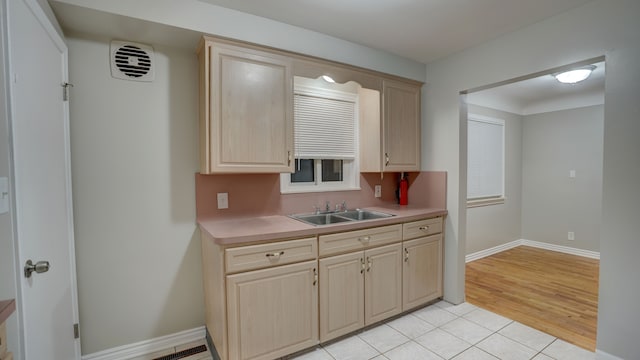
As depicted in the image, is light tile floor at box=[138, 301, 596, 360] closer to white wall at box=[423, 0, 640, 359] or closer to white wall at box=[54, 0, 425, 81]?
white wall at box=[423, 0, 640, 359]

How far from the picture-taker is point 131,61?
2016mm

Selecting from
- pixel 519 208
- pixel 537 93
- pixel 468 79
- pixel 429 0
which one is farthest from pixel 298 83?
pixel 519 208

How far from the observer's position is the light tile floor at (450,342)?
2.05 meters

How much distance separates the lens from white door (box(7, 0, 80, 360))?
118 cm

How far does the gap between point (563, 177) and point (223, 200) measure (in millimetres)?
5087

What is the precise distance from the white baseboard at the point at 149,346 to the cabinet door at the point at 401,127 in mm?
2151

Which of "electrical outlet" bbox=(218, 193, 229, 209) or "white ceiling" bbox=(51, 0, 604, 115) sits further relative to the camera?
"electrical outlet" bbox=(218, 193, 229, 209)

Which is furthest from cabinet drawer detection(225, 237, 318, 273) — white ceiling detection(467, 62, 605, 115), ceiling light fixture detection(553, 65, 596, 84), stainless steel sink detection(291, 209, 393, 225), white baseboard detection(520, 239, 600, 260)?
white baseboard detection(520, 239, 600, 260)

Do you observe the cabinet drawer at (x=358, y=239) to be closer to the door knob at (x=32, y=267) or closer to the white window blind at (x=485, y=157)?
the door knob at (x=32, y=267)

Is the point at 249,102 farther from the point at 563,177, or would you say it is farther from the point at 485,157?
the point at 563,177

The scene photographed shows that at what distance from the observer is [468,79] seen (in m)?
2.70

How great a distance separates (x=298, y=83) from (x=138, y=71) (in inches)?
49.5

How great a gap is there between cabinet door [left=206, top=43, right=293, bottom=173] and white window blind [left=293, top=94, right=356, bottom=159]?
1.54 feet

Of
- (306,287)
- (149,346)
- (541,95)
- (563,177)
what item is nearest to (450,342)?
(306,287)
